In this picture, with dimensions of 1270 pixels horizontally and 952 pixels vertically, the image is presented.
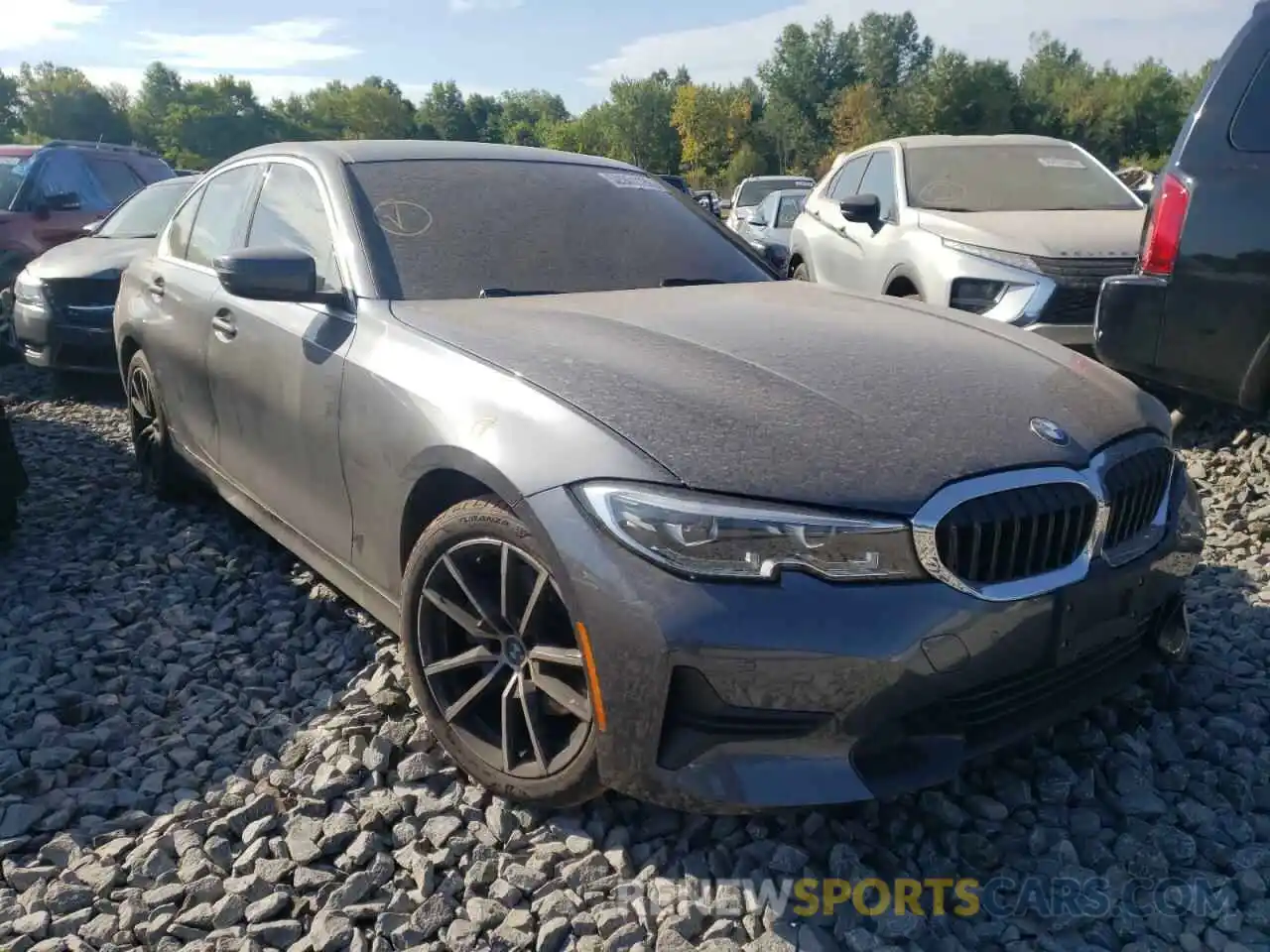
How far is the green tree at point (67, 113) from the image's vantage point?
90875 millimetres

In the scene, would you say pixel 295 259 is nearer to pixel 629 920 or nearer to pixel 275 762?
pixel 275 762

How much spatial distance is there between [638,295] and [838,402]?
1.05 metres

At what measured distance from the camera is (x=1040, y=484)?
2195 millimetres

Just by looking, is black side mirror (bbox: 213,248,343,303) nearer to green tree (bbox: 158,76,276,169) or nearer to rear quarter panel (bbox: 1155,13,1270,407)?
rear quarter panel (bbox: 1155,13,1270,407)

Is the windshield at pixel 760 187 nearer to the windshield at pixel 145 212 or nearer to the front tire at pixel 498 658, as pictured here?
the windshield at pixel 145 212

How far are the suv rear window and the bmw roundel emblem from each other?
2466 millimetres

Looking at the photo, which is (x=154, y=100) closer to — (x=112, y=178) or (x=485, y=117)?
(x=485, y=117)

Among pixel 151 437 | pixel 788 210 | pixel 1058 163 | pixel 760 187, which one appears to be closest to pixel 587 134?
pixel 760 187

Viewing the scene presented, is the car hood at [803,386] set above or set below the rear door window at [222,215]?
below

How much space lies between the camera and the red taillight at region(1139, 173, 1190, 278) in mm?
4167

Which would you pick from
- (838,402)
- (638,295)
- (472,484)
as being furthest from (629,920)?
(638,295)

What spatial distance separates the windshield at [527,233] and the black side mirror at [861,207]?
110 inches

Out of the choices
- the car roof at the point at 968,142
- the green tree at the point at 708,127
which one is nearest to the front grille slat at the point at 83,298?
the car roof at the point at 968,142

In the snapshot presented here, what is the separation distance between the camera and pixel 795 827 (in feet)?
7.89
